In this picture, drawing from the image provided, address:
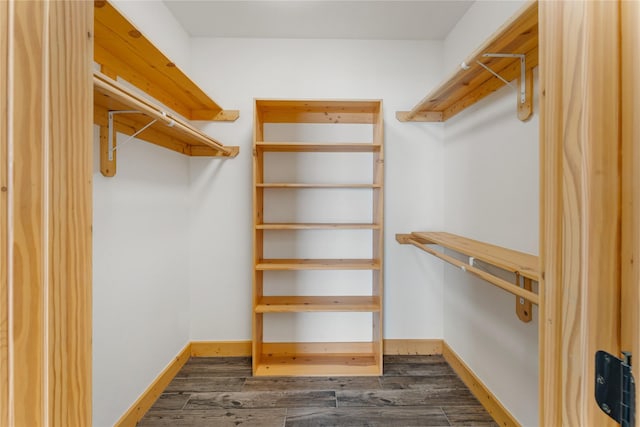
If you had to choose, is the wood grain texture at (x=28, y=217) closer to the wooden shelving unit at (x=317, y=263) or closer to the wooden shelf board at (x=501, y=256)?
the wooden shelf board at (x=501, y=256)

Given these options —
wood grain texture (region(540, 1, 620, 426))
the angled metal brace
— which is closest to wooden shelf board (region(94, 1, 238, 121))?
wood grain texture (region(540, 1, 620, 426))

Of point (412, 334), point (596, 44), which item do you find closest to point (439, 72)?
point (412, 334)

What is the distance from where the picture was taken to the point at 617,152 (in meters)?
0.40

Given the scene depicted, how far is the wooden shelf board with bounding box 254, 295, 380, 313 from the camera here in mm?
2139

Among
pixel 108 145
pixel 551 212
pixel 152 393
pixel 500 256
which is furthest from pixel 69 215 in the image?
pixel 152 393

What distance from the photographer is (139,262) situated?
175cm

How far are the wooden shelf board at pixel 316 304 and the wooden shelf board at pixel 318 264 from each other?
10.6 inches

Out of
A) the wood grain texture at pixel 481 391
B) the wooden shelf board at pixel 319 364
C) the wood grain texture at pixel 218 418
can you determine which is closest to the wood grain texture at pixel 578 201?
the wood grain texture at pixel 481 391

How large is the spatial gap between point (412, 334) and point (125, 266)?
2.09m

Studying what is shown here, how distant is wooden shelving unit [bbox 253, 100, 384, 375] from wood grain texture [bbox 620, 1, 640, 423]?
5.65 ft

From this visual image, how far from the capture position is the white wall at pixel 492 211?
1.50m

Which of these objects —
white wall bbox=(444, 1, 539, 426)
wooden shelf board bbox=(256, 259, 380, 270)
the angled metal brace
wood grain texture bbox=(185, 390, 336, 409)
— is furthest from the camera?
wooden shelf board bbox=(256, 259, 380, 270)

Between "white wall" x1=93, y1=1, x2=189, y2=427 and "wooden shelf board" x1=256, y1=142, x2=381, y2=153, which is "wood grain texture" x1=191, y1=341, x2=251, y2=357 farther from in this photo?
"wooden shelf board" x1=256, y1=142, x2=381, y2=153

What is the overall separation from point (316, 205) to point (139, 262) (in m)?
1.27
